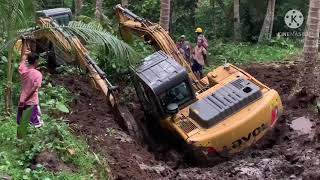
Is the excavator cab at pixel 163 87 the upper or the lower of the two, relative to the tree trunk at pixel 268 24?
upper

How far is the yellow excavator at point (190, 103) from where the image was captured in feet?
35.7

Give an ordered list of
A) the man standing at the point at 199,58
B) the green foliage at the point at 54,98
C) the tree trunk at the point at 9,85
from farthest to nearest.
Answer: the man standing at the point at 199,58 → the green foliage at the point at 54,98 → the tree trunk at the point at 9,85

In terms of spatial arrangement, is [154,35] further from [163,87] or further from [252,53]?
[252,53]

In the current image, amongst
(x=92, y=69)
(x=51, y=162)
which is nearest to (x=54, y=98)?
(x=92, y=69)

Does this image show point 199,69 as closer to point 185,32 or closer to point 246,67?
point 246,67

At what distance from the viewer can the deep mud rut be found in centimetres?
978

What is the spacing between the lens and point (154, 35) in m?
13.5

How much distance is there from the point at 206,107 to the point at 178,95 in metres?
0.66

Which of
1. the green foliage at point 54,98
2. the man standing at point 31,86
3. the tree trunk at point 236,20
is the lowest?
the tree trunk at point 236,20

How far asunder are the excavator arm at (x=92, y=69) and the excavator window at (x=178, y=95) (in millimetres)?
765

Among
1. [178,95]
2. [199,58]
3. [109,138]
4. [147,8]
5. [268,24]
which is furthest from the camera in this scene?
[147,8]

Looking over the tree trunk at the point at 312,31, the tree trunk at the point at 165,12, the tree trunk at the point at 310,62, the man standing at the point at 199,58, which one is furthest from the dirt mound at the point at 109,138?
the tree trunk at the point at 312,31

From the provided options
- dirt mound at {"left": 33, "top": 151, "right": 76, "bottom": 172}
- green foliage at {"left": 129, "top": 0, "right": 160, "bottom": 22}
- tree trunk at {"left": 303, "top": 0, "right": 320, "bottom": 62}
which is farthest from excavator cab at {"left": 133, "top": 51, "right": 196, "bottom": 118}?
green foliage at {"left": 129, "top": 0, "right": 160, "bottom": 22}

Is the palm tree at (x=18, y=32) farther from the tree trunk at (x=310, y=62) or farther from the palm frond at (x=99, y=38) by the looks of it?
the tree trunk at (x=310, y=62)
